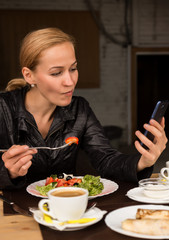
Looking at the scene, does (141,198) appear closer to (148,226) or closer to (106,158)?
(148,226)

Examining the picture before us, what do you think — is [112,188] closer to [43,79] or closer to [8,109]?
[43,79]

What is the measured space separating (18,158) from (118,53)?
535 cm

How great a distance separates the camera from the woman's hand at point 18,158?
1231 mm

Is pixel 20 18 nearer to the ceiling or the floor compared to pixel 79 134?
nearer to the ceiling

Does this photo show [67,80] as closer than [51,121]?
Yes

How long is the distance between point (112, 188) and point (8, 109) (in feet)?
2.54

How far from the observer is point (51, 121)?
75.5 inches

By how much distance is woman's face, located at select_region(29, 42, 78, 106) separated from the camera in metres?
1.62

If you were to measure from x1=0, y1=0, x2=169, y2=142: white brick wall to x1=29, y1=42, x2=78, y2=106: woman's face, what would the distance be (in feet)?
14.9

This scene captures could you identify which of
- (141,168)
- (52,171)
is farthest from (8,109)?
(141,168)

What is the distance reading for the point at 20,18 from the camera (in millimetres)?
5770

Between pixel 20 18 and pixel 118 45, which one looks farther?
pixel 118 45

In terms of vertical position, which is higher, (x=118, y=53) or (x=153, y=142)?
(x=118, y=53)

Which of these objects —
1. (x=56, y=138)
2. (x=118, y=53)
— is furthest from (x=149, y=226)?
(x=118, y=53)
